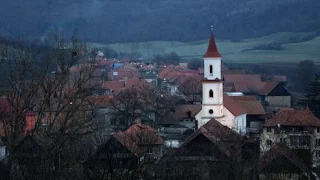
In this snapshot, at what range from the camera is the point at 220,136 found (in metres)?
22.3

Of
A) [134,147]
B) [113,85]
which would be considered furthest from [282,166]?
[113,85]

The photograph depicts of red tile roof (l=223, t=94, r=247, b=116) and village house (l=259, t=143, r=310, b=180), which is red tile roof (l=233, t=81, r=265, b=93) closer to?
red tile roof (l=223, t=94, r=247, b=116)

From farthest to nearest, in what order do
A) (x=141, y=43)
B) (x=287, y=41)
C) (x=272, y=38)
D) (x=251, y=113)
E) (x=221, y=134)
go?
1. (x=141, y=43)
2. (x=272, y=38)
3. (x=287, y=41)
4. (x=251, y=113)
5. (x=221, y=134)

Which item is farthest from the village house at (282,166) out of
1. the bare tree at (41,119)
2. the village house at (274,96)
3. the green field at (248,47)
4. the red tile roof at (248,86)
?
the green field at (248,47)

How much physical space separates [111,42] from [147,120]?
2591 inches

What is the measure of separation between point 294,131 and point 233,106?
26.5 feet

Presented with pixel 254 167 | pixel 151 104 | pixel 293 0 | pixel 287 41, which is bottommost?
pixel 254 167

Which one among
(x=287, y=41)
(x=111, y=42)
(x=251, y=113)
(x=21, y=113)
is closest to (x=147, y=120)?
(x=251, y=113)

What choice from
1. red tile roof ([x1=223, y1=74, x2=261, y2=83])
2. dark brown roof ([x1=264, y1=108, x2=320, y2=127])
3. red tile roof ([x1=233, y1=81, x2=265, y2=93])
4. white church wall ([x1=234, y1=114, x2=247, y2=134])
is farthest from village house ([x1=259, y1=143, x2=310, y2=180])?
red tile roof ([x1=223, y1=74, x2=261, y2=83])

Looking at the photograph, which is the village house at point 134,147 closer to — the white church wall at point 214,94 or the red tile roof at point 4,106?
the red tile roof at point 4,106

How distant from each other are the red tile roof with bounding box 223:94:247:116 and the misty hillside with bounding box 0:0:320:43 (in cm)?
5628

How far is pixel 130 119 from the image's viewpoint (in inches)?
1216

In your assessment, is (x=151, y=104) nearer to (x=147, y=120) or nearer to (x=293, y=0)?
(x=147, y=120)

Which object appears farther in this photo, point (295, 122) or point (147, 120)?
point (147, 120)
